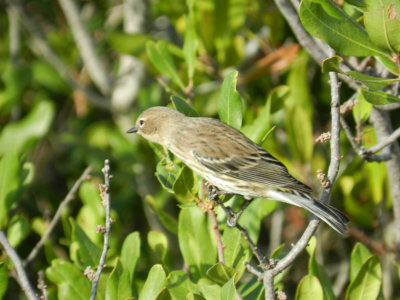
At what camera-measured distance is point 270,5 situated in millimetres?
5824

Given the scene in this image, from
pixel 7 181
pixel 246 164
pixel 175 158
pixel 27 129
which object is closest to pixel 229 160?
pixel 246 164

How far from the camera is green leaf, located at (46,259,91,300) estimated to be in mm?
3775

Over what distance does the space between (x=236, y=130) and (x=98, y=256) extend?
3.33 ft

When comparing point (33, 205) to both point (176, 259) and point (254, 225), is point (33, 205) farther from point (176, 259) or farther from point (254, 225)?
point (254, 225)

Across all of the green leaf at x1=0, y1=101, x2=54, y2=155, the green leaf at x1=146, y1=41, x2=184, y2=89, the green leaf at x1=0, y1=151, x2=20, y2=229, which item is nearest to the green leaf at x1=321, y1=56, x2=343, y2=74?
the green leaf at x1=146, y1=41, x2=184, y2=89

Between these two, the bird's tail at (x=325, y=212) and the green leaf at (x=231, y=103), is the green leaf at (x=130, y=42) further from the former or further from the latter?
the bird's tail at (x=325, y=212)

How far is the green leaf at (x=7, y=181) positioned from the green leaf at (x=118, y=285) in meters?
1.03

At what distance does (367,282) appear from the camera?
146 inches

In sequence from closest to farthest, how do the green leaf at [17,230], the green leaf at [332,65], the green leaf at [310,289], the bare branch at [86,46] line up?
the green leaf at [332,65], the green leaf at [310,289], the green leaf at [17,230], the bare branch at [86,46]

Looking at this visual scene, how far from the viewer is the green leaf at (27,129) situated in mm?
5395

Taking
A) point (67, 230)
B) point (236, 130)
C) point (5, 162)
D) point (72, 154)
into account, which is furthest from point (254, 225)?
point (72, 154)

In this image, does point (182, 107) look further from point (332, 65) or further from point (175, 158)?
point (332, 65)

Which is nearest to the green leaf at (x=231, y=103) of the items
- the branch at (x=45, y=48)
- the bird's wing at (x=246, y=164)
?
the bird's wing at (x=246, y=164)

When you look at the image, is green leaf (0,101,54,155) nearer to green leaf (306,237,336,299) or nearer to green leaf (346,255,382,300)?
green leaf (306,237,336,299)
